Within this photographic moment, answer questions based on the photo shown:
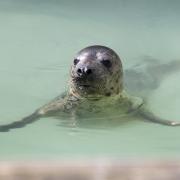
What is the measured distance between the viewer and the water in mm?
4176

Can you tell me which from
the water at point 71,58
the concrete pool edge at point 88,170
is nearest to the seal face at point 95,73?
the water at point 71,58

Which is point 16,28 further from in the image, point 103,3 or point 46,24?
point 103,3

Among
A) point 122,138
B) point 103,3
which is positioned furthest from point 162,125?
point 103,3

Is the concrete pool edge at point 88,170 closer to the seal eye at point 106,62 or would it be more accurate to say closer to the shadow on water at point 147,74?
the seal eye at point 106,62

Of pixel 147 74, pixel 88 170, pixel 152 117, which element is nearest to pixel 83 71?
pixel 152 117

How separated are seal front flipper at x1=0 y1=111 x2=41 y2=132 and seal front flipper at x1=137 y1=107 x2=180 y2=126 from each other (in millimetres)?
846

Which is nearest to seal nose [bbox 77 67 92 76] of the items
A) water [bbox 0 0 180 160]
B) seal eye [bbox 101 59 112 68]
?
seal eye [bbox 101 59 112 68]

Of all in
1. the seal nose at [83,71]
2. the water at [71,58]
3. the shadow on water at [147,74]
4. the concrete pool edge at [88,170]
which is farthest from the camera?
the shadow on water at [147,74]

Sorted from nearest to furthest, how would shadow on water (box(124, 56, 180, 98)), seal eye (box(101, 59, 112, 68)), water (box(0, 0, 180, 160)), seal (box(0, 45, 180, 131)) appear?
water (box(0, 0, 180, 160)) → seal (box(0, 45, 180, 131)) → seal eye (box(101, 59, 112, 68)) → shadow on water (box(124, 56, 180, 98))

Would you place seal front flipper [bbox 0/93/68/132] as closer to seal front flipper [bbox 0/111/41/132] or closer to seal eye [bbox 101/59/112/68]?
seal front flipper [bbox 0/111/41/132]

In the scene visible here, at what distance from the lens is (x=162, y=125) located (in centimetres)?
485

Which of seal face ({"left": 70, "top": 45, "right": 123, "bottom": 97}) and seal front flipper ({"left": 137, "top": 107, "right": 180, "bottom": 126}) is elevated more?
seal face ({"left": 70, "top": 45, "right": 123, "bottom": 97})

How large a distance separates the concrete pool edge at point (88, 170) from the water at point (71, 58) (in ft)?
2.06

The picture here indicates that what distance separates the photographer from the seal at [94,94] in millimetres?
4727
